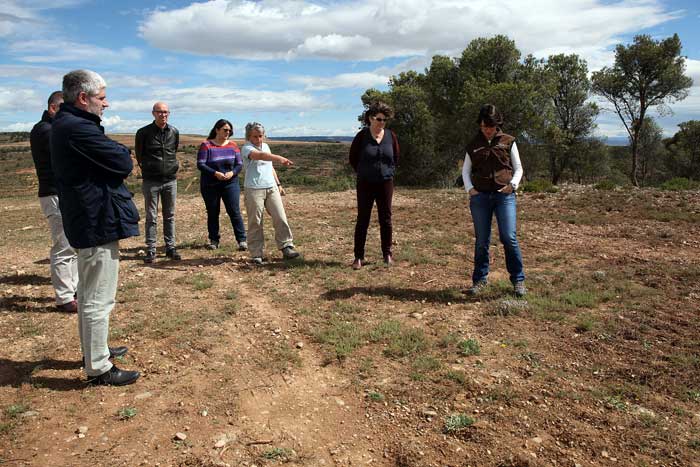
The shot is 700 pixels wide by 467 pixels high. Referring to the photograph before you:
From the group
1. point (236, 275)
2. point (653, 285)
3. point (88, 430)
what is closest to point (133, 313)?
point (236, 275)

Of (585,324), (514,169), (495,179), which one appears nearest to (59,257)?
(495,179)

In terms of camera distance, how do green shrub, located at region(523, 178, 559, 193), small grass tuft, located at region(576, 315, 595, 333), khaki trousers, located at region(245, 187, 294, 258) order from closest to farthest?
small grass tuft, located at region(576, 315, 595, 333), khaki trousers, located at region(245, 187, 294, 258), green shrub, located at region(523, 178, 559, 193)

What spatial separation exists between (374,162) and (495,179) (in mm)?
1562

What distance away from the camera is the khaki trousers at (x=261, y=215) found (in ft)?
21.1

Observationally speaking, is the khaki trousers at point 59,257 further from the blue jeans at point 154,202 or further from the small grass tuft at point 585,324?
the small grass tuft at point 585,324

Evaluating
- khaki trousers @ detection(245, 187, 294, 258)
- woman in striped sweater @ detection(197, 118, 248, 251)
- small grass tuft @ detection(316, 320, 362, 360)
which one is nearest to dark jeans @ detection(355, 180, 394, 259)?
khaki trousers @ detection(245, 187, 294, 258)

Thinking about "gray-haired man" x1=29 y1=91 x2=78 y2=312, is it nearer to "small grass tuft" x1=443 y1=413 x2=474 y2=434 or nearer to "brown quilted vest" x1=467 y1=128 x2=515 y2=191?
"small grass tuft" x1=443 y1=413 x2=474 y2=434

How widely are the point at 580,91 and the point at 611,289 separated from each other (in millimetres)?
22801

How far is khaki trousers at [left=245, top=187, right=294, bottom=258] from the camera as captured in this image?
6422mm

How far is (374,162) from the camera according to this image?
19.3 ft

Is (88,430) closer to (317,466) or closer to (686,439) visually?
(317,466)

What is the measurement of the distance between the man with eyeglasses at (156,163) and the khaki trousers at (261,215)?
3.76 feet

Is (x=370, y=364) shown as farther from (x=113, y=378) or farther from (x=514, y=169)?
(x=514, y=169)

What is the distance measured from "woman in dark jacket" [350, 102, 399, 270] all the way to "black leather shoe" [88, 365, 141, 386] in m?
3.26
